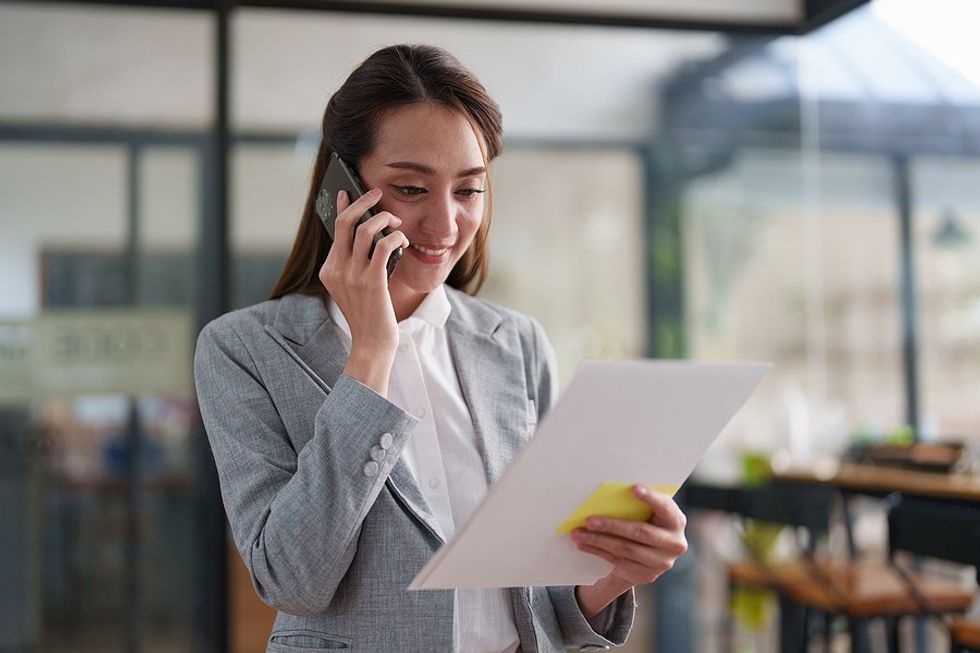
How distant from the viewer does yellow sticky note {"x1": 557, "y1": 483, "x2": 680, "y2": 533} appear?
1170 millimetres

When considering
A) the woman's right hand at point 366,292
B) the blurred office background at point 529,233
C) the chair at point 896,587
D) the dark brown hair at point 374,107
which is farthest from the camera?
the blurred office background at point 529,233

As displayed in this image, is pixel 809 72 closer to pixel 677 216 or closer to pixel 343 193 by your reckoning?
pixel 677 216

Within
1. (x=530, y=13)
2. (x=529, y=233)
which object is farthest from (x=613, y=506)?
(x=530, y=13)

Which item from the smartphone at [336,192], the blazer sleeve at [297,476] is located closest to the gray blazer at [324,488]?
the blazer sleeve at [297,476]

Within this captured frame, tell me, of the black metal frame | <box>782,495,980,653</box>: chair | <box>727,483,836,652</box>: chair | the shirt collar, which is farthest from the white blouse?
the black metal frame

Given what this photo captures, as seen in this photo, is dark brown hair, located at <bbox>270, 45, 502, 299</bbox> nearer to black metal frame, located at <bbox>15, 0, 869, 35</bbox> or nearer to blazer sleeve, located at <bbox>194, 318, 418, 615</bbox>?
blazer sleeve, located at <bbox>194, 318, 418, 615</bbox>

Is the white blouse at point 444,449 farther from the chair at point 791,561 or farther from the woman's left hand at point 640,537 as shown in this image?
the chair at point 791,561

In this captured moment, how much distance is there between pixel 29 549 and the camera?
13.1 feet

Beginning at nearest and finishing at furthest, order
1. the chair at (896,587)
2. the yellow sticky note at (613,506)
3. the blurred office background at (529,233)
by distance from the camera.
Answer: the yellow sticky note at (613,506)
the chair at (896,587)
the blurred office background at (529,233)

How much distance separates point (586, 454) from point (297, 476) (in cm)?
33

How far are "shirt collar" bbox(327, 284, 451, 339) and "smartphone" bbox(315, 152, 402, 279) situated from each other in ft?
0.32

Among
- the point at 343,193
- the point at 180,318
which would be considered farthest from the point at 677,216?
the point at 343,193

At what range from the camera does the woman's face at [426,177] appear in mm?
1358

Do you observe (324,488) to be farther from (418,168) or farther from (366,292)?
(418,168)
